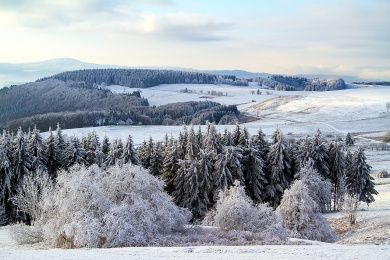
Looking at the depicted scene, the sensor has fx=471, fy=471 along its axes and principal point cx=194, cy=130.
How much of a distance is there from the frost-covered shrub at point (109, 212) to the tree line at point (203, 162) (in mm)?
16318

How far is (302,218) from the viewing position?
148 feet

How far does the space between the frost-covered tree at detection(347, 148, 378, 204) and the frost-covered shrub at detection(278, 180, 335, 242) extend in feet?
69.9

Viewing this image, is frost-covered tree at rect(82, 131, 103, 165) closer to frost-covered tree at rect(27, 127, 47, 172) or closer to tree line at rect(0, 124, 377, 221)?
tree line at rect(0, 124, 377, 221)

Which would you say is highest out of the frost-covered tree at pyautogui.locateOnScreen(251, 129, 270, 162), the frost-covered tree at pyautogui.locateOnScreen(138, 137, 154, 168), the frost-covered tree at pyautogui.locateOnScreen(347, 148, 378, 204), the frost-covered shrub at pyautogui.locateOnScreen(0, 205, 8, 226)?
the frost-covered tree at pyautogui.locateOnScreen(251, 129, 270, 162)

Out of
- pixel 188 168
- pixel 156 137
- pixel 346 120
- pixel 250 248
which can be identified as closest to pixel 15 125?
pixel 156 137

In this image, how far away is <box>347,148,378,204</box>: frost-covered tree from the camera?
6550 cm

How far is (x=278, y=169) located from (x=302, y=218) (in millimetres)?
16235

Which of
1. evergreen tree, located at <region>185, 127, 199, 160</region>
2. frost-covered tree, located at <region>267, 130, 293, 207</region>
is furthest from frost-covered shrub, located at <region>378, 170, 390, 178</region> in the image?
evergreen tree, located at <region>185, 127, 199, 160</region>

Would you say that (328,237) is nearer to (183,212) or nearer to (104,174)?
(183,212)

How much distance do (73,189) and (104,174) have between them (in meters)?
6.23

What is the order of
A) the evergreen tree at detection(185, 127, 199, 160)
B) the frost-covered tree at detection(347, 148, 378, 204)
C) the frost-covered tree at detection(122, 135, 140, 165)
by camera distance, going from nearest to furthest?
the evergreen tree at detection(185, 127, 199, 160) → the frost-covered tree at detection(122, 135, 140, 165) → the frost-covered tree at detection(347, 148, 378, 204)

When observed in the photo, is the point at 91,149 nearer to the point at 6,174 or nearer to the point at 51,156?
the point at 51,156

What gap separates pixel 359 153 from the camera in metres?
67.1

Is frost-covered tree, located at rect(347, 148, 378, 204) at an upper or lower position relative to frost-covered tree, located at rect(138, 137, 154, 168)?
lower
